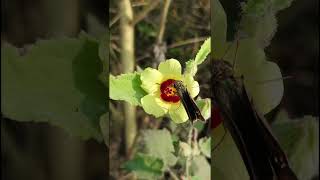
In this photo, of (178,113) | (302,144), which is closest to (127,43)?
(178,113)

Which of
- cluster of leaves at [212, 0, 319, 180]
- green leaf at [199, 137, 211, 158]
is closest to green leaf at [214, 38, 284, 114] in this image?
cluster of leaves at [212, 0, 319, 180]

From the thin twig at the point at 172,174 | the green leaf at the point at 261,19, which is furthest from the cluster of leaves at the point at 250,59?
the thin twig at the point at 172,174

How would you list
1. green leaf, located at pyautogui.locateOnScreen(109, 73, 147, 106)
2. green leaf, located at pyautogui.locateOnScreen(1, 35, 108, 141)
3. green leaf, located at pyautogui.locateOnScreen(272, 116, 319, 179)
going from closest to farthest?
green leaf, located at pyautogui.locateOnScreen(1, 35, 108, 141) < green leaf, located at pyautogui.locateOnScreen(109, 73, 147, 106) < green leaf, located at pyautogui.locateOnScreen(272, 116, 319, 179)

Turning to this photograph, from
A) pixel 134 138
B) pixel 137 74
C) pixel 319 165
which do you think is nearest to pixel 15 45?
pixel 137 74

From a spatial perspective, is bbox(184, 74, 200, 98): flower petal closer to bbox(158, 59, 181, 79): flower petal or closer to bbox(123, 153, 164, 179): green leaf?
bbox(158, 59, 181, 79): flower petal

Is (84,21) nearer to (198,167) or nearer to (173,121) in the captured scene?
(173,121)

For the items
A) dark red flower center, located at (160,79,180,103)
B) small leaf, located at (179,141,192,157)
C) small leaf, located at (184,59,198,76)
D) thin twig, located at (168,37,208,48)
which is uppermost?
thin twig, located at (168,37,208,48)
